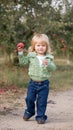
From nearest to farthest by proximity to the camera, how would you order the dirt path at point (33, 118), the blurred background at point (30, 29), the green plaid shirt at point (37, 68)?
the dirt path at point (33, 118) < the green plaid shirt at point (37, 68) < the blurred background at point (30, 29)

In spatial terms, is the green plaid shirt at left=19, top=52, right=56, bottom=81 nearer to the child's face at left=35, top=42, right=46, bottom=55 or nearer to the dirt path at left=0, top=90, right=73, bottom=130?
the child's face at left=35, top=42, right=46, bottom=55

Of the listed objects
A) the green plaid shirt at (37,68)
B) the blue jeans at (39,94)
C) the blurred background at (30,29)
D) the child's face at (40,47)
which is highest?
the child's face at (40,47)

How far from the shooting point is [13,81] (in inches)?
490

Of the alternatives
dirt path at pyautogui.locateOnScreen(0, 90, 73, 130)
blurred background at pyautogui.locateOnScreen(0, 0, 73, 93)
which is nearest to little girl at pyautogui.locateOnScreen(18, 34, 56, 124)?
dirt path at pyautogui.locateOnScreen(0, 90, 73, 130)

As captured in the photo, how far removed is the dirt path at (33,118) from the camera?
20.4 feet

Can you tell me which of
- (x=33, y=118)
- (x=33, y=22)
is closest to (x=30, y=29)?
(x=33, y=22)

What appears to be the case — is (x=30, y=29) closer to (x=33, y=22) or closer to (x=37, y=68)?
(x=33, y=22)

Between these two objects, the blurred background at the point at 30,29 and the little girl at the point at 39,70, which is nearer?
the little girl at the point at 39,70

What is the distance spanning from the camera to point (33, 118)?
6.90 m

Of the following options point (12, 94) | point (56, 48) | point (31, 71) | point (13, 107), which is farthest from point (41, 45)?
point (56, 48)

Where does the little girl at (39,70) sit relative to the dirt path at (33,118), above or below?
above

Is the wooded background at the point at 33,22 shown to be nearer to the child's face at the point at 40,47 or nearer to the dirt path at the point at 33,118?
the dirt path at the point at 33,118

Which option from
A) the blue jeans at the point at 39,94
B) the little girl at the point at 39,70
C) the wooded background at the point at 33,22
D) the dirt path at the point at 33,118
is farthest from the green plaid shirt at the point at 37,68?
the wooded background at the point at 33,22

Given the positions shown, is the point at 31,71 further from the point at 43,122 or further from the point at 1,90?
the point at 1,90
